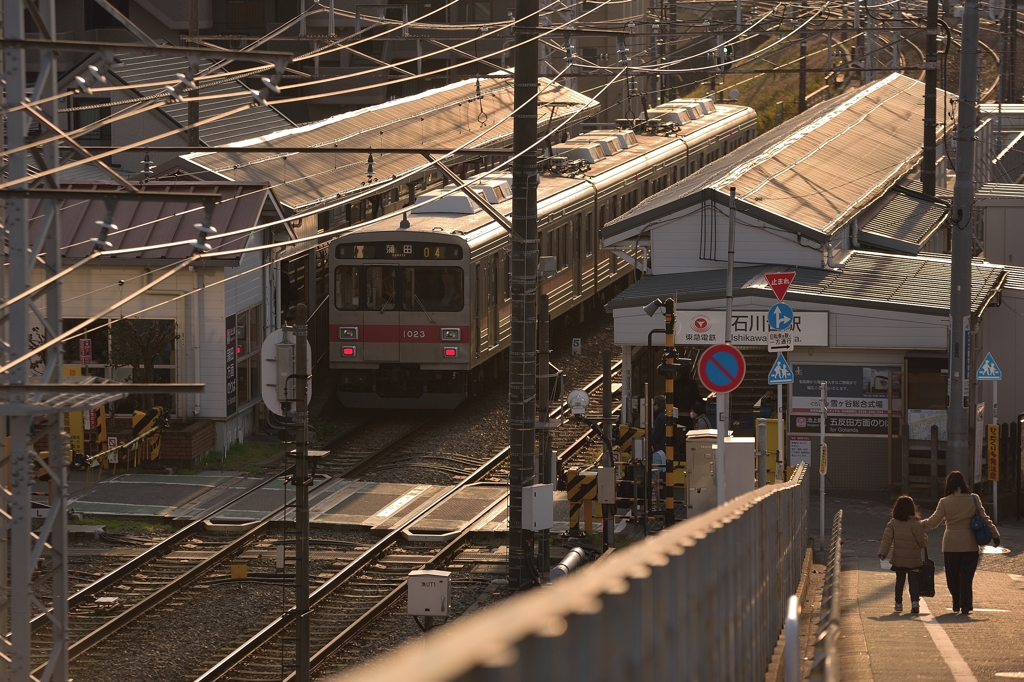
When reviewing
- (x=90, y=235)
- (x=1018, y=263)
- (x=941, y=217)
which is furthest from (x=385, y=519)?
(x=1018, y=263)

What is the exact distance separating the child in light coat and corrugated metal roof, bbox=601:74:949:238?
27.0 feet

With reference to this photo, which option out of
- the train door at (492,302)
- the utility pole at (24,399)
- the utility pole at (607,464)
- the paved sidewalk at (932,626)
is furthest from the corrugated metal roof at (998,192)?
the utility pole at (24,399)

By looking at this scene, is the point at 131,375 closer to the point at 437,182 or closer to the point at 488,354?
the point at 488,354

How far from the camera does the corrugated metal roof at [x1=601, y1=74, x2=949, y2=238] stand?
20.5 metres

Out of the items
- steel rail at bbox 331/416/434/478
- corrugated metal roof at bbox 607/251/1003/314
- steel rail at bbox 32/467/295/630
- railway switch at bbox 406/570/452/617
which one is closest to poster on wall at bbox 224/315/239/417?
steel rail at bbox 331/416/434/478

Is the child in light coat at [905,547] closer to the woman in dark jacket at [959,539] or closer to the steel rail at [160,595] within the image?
the woman in dark jacket at [959,539]

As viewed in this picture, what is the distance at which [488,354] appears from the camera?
22.6m

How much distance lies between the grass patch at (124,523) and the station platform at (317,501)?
3.4 inches

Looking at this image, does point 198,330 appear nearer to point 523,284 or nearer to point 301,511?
point 523,284

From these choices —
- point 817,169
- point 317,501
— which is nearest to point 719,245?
point 817,169

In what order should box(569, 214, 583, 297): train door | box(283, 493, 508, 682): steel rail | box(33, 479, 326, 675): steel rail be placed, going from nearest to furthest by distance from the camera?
1. box(283, 493, 508, 682): steel rail
2. box(33, 479, 326, 675): steel rail
3. box(569, 214, 583, 297): train door

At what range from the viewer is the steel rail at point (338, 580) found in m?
12.6

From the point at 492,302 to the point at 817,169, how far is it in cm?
591

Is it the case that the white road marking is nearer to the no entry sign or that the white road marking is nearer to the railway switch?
the no entry sign
